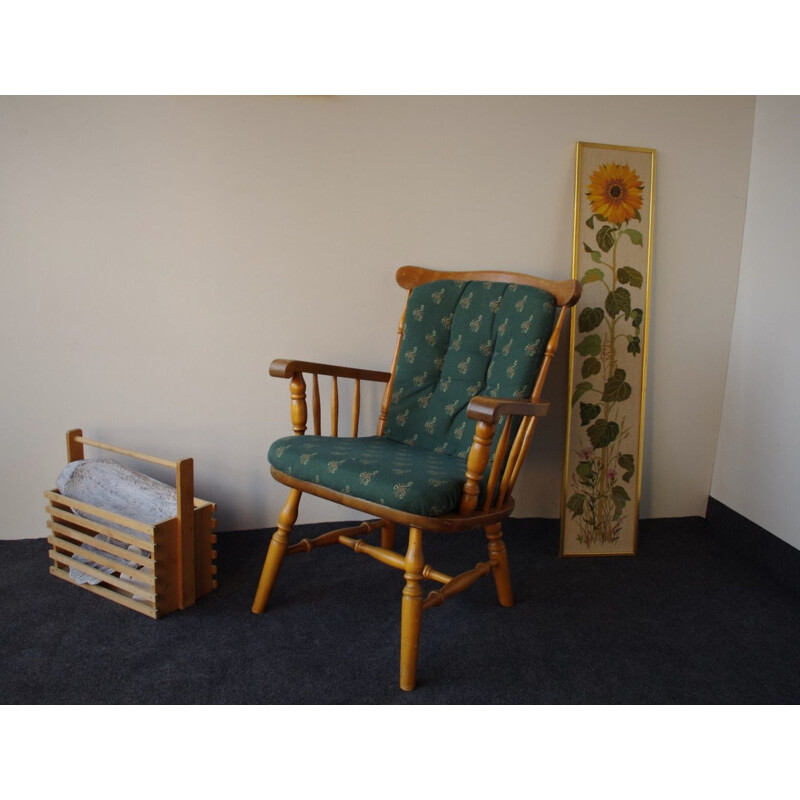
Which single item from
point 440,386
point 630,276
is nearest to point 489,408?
point 440,386

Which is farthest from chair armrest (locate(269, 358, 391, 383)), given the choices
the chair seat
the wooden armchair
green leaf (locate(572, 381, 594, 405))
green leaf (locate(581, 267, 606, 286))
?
green leaf (locate(581, 267, 606, 286))

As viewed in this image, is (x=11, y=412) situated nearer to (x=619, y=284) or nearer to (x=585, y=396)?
(x=585, y=396)

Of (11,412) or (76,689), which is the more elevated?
(11,412)

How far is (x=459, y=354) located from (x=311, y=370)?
1.67 ft

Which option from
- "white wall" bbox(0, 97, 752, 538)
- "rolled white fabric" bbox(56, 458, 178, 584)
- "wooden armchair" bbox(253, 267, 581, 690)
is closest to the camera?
"wooden armchair" bbox(253, 267, 581, 690)

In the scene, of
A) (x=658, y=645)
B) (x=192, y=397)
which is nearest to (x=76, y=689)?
(x=192, y=397)

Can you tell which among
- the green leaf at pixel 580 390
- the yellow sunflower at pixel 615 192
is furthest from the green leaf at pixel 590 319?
the yellow sunflower at pixel 615 192

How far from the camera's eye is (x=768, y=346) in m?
2.29

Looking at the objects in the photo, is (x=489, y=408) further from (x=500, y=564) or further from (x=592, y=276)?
(x=592, y=276)

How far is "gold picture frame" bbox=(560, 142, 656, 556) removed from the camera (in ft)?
7.65

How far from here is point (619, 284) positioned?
7.73 feet

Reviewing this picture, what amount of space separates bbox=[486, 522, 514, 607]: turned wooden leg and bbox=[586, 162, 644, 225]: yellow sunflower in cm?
131

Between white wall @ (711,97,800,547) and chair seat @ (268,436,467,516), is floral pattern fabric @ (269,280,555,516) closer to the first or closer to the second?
chair seat @ (268,436,467,516)

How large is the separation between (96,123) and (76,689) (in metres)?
1.81
